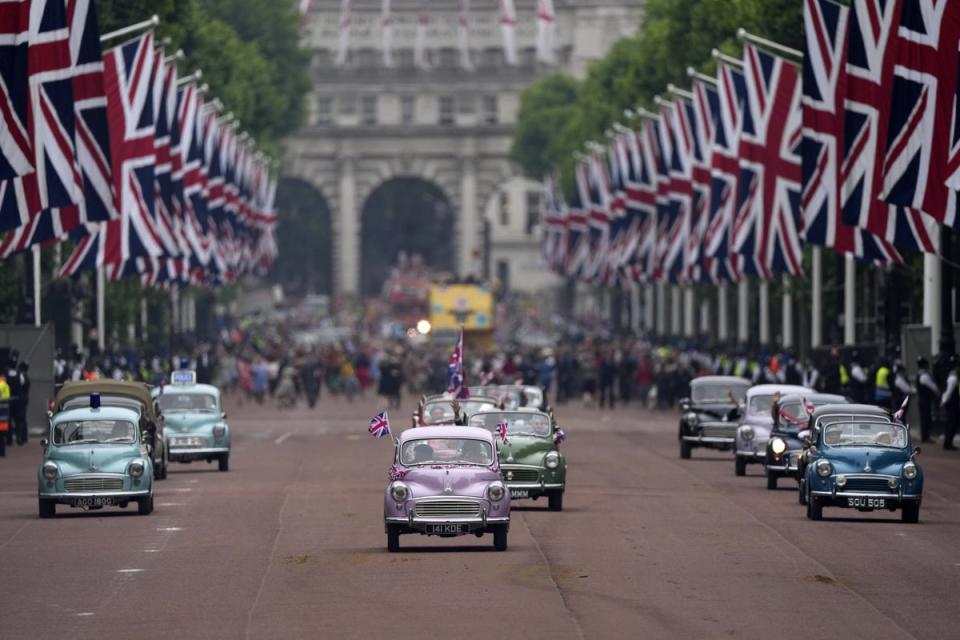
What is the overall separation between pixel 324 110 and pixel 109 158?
450 feet

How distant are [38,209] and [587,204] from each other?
5831cm

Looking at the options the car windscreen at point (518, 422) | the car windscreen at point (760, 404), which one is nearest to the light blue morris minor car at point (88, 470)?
the car windscreen at point (518, 422)

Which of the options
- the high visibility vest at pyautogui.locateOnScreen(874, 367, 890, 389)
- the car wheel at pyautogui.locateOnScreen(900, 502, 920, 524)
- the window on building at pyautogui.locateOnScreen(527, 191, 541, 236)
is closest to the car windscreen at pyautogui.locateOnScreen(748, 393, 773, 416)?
the car wheel at pyautogui.locateOnScreen(900, 502, 920, 524)

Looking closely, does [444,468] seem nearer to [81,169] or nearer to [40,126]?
[40,126]

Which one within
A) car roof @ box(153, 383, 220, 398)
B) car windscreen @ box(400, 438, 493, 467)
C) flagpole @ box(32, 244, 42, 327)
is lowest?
car windscreen @ box(400, 438, 493, 467)

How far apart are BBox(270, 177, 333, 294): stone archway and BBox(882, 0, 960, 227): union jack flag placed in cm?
14153

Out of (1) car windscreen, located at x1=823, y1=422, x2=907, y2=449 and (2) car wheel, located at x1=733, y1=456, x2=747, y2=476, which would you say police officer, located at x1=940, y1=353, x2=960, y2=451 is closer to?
(2) car wheel, located at x1=733, y1=456, x2=747, y2=476

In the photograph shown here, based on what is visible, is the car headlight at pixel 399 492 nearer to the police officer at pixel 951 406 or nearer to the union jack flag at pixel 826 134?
the union jack flag at pixel 826 134

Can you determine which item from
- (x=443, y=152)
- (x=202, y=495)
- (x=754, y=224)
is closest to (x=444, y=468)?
(x=202, y=495)

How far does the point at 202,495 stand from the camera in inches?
1467

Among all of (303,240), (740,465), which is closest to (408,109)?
(303,240)

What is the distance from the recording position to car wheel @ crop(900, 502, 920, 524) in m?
31.6

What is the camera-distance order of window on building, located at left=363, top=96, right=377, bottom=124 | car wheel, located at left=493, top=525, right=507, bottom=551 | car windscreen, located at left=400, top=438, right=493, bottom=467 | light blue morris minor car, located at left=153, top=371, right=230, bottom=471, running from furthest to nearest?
1. window on building, located at left=363, top=96, right=377, bottom=124
2. light blue morris minor car, located at left=153, top=371, right=230, bottom=471
3. car windscreen, located at left=400, top=438, right=493, bottom=467
4. car wheel, located at left=493, top=525, right=507, bottom=551

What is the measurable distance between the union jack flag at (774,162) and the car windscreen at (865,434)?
22.8m
